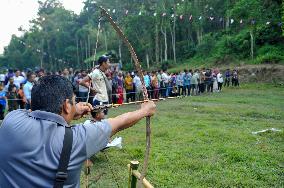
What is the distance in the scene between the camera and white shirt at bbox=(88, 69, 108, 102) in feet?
→ 27.6

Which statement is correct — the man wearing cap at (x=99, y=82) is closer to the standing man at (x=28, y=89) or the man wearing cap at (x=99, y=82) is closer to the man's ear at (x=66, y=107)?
the standing man at (x=28, y=89)

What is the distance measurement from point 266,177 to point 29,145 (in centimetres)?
564

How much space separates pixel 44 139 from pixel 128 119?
69 centimetres

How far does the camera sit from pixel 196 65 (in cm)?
4441

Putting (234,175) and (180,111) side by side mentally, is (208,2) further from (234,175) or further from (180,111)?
(234,175)

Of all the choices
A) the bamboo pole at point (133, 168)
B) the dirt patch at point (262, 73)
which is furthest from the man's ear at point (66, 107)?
the dirt patch at point (262, 73)

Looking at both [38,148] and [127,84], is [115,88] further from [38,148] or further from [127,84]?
[38,148]

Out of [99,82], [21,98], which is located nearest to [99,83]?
[99,82]

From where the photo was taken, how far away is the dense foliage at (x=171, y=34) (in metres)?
37.2

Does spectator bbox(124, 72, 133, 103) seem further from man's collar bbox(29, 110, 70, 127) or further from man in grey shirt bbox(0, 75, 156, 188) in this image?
man's collar bbox(29, 110, 70, 127)

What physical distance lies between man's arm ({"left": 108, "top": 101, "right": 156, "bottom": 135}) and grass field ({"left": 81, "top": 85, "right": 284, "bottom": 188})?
3684mm

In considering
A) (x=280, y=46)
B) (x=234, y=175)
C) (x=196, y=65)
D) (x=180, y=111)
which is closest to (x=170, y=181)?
(x=234, y=175)

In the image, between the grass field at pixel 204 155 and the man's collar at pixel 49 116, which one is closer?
the man's collar at pixel 49 116

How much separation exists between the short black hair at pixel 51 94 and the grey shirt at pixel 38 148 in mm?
79
